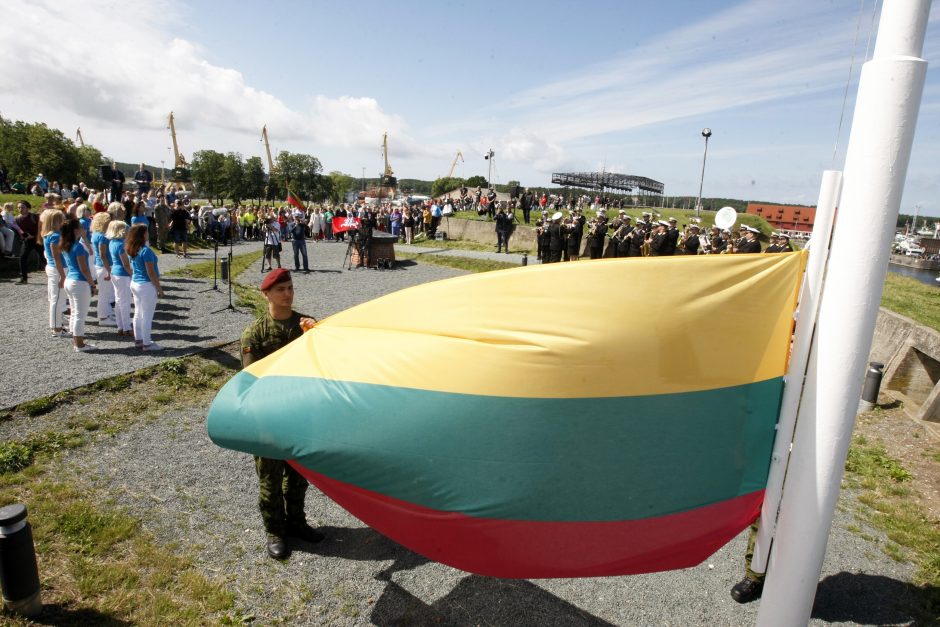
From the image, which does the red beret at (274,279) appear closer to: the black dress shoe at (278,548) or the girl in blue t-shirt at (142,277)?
the black dress shoe at (278,548)

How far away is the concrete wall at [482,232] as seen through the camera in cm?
2428

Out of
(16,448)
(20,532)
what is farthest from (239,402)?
(16,448)

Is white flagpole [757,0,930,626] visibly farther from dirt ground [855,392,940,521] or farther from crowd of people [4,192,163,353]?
crowd of people [4,192,163,353]

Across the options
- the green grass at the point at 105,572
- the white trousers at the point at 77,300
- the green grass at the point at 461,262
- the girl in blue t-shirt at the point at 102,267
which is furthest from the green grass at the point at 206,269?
the green grass at the point at 105,572

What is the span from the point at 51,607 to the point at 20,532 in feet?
2.02

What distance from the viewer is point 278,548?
13.5ft

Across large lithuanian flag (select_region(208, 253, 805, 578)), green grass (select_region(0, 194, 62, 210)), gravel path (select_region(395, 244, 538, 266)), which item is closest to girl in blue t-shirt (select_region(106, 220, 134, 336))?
large lithuanian flag (select_region(208, 253, 805, 578))

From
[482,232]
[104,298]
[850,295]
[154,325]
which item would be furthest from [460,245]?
[850,295]

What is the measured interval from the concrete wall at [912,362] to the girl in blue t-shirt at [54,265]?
507 inches

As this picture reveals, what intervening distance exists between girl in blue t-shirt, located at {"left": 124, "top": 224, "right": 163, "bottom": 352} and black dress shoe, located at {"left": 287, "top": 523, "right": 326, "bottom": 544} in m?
5.33

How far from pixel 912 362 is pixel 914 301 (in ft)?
24.1

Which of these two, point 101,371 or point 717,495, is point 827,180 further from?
point 101,371

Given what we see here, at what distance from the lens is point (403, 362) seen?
2494 millimetres

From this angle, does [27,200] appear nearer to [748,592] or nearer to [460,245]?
[460,245]
